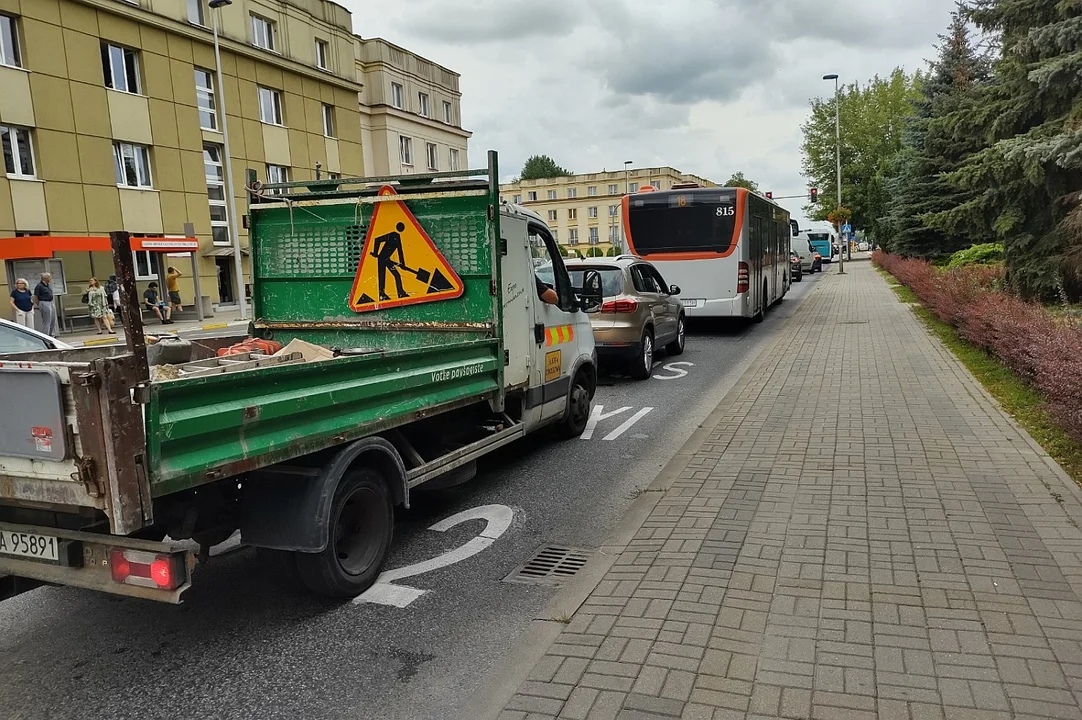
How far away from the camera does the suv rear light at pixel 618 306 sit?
11031mm

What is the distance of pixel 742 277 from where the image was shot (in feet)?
51.4

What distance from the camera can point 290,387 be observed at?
12.3 ft

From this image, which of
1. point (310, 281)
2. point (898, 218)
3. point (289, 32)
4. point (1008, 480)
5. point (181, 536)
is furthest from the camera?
point (289, 32)

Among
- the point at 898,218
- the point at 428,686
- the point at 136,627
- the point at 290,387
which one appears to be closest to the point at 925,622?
the point at 428,686

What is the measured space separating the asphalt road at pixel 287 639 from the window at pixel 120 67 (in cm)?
2788

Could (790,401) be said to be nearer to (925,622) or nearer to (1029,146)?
(925,622)

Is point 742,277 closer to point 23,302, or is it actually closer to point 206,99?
point 23,302

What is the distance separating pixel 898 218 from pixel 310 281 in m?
30.3

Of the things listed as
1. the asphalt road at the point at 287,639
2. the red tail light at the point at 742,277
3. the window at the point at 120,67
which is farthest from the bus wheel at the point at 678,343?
the window at the point at 120,67

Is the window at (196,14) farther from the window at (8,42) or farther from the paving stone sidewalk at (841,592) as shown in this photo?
the paving stone sidewalk at (841,592)

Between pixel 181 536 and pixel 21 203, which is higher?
pixel 21 203

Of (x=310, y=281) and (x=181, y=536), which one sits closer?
(x=181, y=536)

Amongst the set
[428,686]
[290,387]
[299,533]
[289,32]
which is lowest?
[428,686]

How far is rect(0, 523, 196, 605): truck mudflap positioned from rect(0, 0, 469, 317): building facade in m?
18.6
